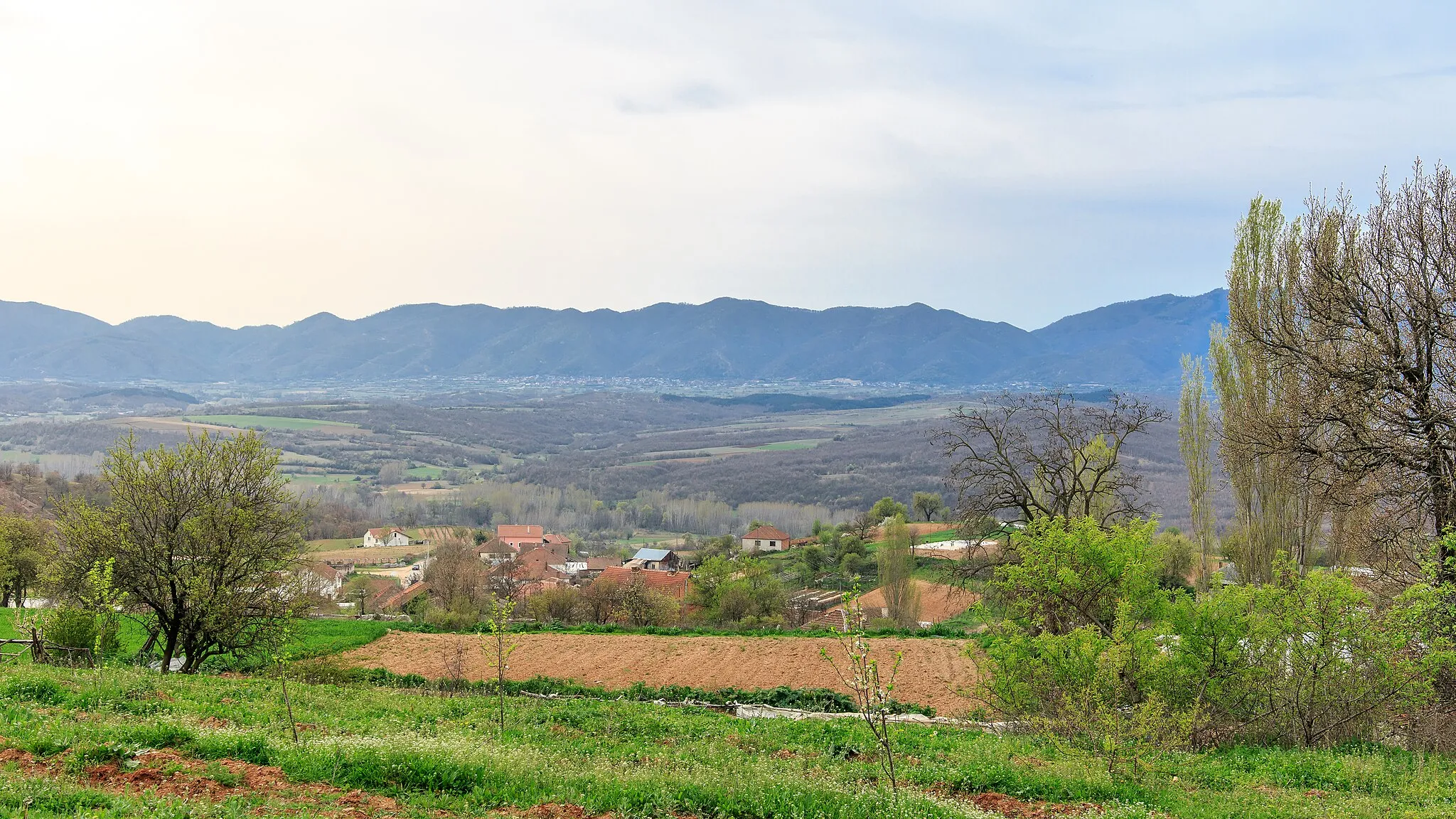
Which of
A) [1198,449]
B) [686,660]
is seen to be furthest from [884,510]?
[686,660]

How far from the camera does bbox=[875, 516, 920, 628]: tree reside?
49.1 meters

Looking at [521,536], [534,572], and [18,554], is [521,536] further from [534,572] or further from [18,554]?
[18,554]

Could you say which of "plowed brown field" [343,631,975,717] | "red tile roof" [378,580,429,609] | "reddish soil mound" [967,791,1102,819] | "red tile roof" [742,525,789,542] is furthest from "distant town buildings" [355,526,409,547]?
"reddish soil mound" [967,791,1102,819]

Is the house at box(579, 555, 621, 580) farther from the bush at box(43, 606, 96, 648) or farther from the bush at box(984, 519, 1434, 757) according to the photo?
the bush at box(984, 519, 1434, 757)

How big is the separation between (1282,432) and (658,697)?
15987 millimetres

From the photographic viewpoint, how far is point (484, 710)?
52.2 ft

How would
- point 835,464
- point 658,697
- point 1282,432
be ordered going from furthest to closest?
point 835,464 → point 658,697 → point 1282,432

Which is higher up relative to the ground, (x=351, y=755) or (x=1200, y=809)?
(x=351, y=755)

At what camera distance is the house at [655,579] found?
163 ft

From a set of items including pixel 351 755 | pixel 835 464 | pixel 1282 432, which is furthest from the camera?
pixel 835 464

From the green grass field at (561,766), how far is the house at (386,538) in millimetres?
87867

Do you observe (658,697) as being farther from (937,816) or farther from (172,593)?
(937,816)

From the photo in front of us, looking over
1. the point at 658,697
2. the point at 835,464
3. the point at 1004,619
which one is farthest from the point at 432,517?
the point at 1004,619

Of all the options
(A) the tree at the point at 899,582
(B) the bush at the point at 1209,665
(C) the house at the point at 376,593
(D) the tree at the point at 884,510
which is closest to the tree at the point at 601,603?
(A) the tree at the point at 899,582
